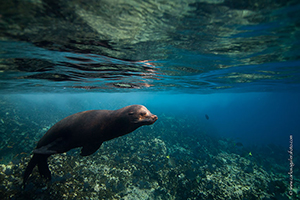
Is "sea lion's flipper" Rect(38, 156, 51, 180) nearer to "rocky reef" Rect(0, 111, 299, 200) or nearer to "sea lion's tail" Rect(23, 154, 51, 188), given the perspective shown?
"sea lion's tail" Rect(23, 154, 51, 188)

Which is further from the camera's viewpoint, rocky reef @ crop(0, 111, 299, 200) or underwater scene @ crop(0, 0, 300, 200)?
rocky reef @ crop(0, 111, 299, 200)

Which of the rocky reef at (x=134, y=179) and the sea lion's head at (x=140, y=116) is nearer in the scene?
the sea lion's head at (x=140, y=116)

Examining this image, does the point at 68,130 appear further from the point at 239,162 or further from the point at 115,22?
the point at 239,162

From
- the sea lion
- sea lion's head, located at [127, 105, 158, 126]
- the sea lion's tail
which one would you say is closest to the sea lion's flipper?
the sea lion's tail

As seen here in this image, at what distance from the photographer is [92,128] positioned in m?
3.91

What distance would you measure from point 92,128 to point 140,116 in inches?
59.9

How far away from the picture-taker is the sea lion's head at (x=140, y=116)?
3.50m

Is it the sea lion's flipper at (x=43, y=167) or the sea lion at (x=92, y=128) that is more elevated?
the sea lion at (x=92, y=128)

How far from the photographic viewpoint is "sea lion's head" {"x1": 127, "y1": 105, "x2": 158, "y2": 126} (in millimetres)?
3496

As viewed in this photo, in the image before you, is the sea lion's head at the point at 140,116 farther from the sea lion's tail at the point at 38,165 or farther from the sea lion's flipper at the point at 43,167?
the sea lion's flipper at the point at 43,167

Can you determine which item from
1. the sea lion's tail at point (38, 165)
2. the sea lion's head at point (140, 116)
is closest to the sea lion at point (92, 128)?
the sea lion's head at point (140, 116)

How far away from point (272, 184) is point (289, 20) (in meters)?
10.4

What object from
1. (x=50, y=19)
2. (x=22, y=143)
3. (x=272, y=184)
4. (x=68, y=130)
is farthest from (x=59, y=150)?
(x=272, y=184)

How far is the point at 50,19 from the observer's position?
4406 millimetres
